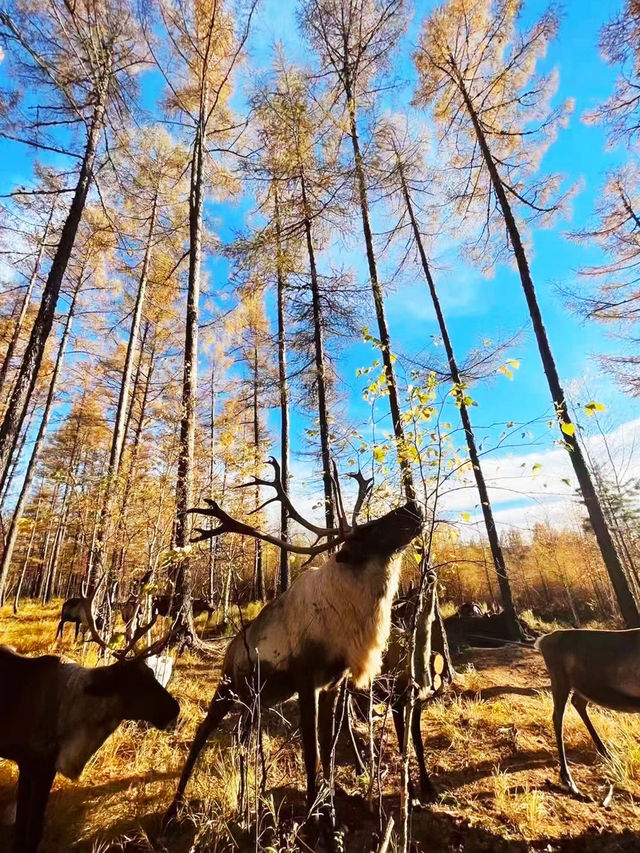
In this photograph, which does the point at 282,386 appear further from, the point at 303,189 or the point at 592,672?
the point at 592,672

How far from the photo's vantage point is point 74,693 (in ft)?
8.89

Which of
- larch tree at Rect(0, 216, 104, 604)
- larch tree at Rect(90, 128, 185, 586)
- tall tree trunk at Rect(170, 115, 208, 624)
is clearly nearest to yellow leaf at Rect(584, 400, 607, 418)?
tall tree trunk at Rect(170, 115, 208, 624)

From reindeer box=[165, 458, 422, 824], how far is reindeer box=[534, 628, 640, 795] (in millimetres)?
2178

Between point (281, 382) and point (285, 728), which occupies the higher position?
point (281, 382)

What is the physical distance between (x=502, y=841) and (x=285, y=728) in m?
2.71

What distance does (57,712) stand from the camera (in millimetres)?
2650

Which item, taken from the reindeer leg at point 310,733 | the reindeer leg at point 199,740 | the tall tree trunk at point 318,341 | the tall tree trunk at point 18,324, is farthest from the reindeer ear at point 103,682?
the tall tree trunk at point 18,324

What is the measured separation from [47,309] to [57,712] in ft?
18.4

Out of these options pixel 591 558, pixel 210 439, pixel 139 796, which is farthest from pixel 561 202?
pixel 591 558

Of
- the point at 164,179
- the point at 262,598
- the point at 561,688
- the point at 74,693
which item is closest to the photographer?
the point at 74,693

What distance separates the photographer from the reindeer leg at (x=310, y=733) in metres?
2.40

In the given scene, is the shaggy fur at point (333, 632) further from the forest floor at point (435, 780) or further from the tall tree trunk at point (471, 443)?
the tall tree trunk at point (471, 443)

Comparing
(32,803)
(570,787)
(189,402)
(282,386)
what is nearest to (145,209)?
(282,386)

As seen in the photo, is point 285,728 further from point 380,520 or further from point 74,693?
point 380,520
